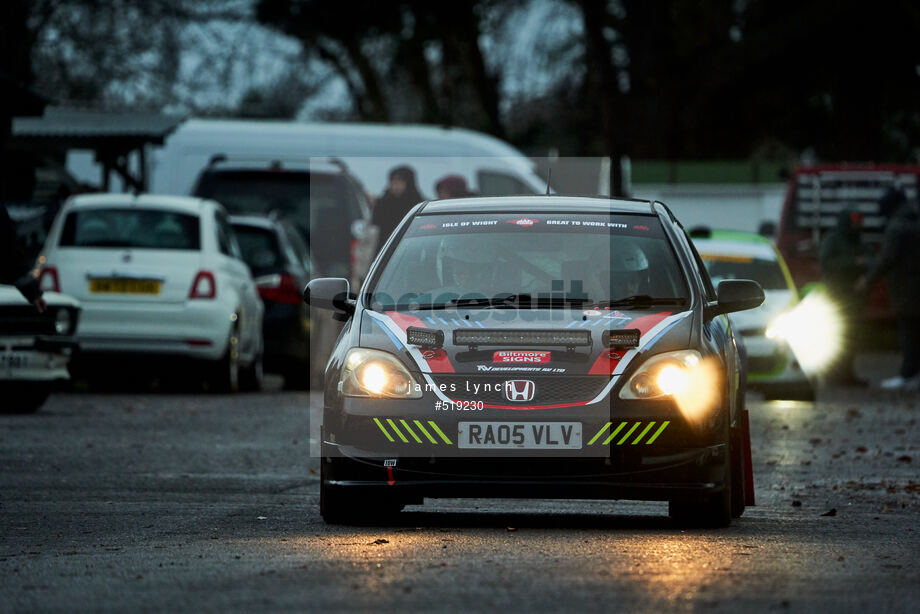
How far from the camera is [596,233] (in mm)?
9508

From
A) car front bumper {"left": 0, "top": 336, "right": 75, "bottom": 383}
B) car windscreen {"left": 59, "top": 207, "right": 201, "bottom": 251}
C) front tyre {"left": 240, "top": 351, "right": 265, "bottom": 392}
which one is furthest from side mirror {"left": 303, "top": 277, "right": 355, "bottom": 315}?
front tyre {"left": 240, "top": 351, "right": 265, "bottom": 392}

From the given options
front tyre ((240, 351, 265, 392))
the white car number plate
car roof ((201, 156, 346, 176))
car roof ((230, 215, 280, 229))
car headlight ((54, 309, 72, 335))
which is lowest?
front tyre ((240, 351, 265, 392))

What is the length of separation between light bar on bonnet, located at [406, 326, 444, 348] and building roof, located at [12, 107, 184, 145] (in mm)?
14435

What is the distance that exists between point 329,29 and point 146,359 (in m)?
22.7

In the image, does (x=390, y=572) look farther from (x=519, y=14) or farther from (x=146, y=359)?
(x=519, y=14)

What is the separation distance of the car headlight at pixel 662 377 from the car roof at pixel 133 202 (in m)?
11.0

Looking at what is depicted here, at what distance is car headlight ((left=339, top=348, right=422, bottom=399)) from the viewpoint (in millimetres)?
8633

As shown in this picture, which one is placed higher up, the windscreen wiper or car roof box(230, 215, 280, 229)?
car roof box(230, 215, 280, 229)

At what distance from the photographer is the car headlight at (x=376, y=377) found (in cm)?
863

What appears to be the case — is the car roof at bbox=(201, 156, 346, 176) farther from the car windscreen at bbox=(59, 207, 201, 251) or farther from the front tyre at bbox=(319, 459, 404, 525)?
the front tyre at bbox=(319, 459, 404, 525)

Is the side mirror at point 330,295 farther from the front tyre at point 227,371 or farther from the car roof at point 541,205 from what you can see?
the front tyre at point 227,371

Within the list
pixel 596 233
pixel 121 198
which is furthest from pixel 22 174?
pixel 596 233

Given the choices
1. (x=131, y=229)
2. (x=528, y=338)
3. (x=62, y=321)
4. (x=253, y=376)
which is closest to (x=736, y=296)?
(x=528, y=338)

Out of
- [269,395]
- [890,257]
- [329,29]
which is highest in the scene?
[329,29]
